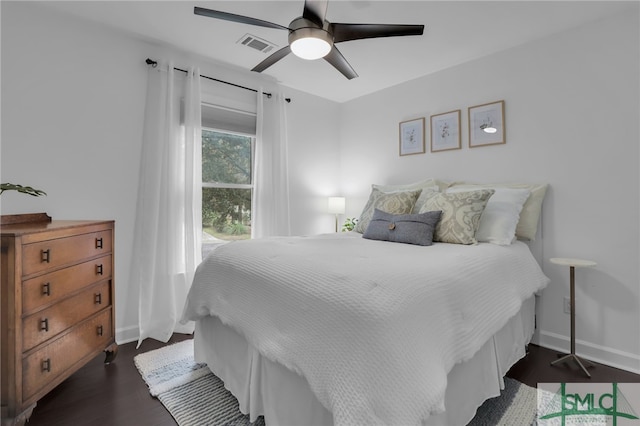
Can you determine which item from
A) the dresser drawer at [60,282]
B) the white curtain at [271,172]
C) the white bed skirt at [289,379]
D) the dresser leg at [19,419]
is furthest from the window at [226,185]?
the dresser leg at [19,419]

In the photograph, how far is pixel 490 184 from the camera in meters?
2.79

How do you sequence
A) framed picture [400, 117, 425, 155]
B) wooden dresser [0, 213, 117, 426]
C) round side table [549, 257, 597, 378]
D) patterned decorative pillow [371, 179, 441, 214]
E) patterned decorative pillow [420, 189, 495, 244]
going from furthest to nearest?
1. framed picture [400, 117, 425, 155]
2. patterned decorative pillow [371, 179, 441, 214]
3. patterned decorative pillow [420, 189, 495, 244]
4. round side table [549, 257, 597, 378]
5. wooden dresser [0, 213, 117, 426]

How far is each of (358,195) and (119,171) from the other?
2595mm

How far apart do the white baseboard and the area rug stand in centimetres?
83

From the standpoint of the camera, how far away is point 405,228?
7.55 ft

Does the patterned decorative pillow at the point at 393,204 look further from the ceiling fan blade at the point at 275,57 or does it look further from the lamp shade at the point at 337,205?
the ceiling fan blade at the point at 275,57

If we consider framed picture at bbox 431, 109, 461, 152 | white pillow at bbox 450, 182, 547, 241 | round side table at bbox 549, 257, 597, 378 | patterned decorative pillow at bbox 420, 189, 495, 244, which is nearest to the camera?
round side table at bbox 549, 257, 597, 378

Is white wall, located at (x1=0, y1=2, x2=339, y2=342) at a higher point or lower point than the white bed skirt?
higher

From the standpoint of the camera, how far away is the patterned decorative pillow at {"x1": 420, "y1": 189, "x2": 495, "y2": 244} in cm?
222

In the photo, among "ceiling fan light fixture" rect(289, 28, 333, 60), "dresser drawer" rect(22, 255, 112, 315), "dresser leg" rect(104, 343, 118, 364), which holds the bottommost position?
"dresser leg" rect(104, 343, 118, 364)

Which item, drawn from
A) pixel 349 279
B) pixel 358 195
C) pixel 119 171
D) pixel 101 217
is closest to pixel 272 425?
pixel 349 279

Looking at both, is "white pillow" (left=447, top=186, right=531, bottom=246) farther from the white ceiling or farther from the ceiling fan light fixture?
the ceiling fan light fixture

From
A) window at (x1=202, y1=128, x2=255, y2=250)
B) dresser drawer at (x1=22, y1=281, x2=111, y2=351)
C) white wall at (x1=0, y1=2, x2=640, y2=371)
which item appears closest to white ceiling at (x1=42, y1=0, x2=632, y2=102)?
white wall at (x1=0, y1=2, x2=640, y2=371)

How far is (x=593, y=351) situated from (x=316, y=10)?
300 cm
